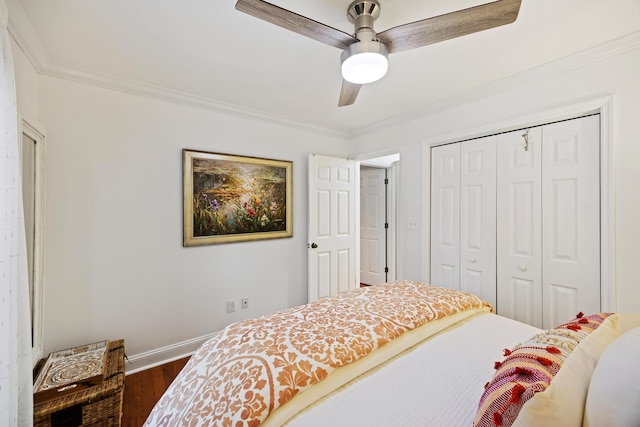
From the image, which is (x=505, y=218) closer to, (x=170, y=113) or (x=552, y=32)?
(x=552, y=32)

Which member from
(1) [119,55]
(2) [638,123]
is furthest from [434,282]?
(1) [119,55]

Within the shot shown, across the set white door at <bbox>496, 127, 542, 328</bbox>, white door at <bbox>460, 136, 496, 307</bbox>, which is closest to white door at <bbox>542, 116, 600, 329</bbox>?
white door at <bbox>496, 127, 542, 328</bbox>

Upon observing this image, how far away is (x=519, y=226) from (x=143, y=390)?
323cm

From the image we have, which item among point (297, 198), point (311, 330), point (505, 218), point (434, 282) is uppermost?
point (297, 198)

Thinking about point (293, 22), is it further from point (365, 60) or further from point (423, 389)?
point (423, 389)

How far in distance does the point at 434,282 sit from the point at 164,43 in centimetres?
300

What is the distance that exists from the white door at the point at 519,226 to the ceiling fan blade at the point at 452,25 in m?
1.34

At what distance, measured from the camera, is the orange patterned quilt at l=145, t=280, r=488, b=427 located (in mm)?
881

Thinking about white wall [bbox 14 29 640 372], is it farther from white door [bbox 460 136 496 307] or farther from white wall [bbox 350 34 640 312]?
white door [bbox 460 136 496 307]

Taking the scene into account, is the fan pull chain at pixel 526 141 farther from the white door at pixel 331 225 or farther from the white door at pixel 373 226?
the white door at pixel 373 226

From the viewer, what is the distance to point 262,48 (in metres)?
1.77

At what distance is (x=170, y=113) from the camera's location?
244 cm

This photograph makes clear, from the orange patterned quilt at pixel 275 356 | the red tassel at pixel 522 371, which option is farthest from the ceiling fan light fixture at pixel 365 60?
the red tassel at pixel 522 371

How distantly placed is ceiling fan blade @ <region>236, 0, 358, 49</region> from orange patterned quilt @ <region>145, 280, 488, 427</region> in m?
1.38
